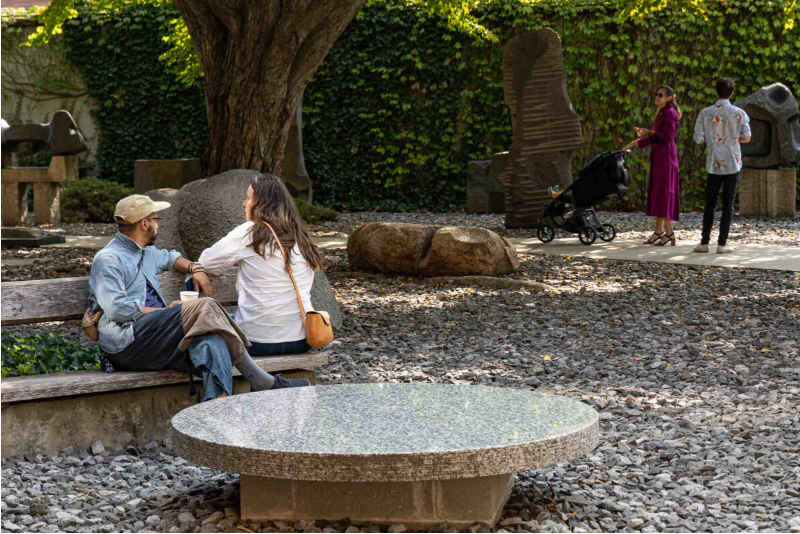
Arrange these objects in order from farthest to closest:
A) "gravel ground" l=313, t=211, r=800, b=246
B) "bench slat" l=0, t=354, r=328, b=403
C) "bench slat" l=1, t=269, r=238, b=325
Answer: "gravel ground" l=313, t=211, r=800, b=246 → "bench slat" l=1, t=269, r=238, b=325 → "bench slat" l=0, t=354, r=328, b=403

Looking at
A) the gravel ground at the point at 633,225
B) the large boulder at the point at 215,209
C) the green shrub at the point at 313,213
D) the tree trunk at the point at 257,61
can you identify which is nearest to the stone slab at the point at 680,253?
the gravel ground at the point at 633,225

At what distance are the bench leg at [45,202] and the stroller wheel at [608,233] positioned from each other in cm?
852

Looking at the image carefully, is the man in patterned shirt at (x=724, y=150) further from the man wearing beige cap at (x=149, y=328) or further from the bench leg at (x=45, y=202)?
the bench leg at (x=45, y=202)

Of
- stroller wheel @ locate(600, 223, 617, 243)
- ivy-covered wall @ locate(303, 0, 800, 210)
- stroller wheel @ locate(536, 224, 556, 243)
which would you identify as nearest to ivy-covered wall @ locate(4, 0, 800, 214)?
ivy-covered wall @ locate(303, 0, 800, 210)

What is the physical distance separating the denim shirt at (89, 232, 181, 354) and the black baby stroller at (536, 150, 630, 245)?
700 centimetres

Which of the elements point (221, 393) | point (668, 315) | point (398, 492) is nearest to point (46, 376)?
point (221, 393)

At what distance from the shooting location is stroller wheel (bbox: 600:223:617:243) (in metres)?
10.9

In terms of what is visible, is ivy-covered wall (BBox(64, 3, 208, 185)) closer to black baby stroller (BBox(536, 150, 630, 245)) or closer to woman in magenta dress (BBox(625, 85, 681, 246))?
black baby stroller (BBox(536, 150, 630, 245))

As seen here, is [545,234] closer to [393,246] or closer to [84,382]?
[393,246]

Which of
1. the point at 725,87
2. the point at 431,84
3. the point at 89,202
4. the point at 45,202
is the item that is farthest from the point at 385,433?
the point at 431,84

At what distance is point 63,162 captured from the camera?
→ 1359 cm

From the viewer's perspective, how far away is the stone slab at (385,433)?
2.82m

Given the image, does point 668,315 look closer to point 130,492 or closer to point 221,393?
point 221,393

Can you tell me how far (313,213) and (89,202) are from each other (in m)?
3.82
